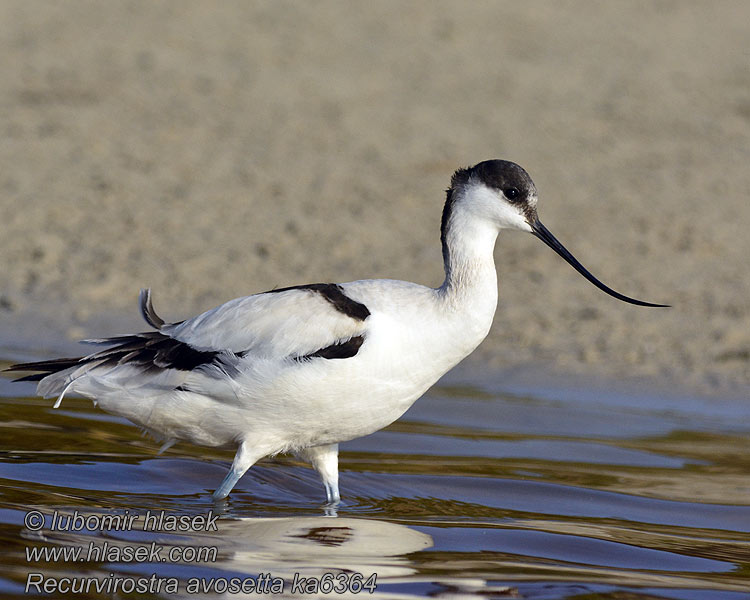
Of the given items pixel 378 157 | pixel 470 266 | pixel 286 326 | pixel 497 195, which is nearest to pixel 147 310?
pixel 286 326

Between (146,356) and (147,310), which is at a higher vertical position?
(147,310)

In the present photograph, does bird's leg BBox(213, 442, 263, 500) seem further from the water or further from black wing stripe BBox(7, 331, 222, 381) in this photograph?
black wing stripe BBox(7, 331, 222, 381)

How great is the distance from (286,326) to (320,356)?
9.3 inches

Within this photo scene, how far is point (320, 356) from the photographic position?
17.4 feet

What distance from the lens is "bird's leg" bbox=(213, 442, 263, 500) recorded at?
5.53 metres

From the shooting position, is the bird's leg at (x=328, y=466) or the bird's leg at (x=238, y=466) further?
the bird's leg at (x=328, y=466)

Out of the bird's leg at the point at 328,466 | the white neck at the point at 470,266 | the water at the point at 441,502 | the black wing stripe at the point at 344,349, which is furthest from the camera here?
the bird's leg at the point at 328,466

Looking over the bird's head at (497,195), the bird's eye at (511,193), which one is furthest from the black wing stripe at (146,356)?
the bird's eye at (511,193)

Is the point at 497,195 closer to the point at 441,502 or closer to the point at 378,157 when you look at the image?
the point at 441,502

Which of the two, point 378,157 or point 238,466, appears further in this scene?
point 378,157

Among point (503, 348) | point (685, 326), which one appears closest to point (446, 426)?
point (503, 348)

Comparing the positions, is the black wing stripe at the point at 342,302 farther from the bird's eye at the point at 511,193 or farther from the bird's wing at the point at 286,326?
the bird's eye at the point at 511,193

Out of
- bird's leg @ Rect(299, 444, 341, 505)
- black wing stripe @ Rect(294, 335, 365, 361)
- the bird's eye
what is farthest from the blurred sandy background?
black wing stripe @ Rect(294, 335, 365, 361)

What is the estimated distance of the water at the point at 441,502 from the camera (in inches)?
183
